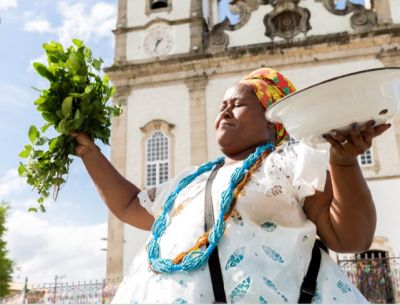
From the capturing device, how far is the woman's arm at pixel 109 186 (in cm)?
249

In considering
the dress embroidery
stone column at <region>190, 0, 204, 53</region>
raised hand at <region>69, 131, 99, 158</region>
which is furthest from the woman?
stone column at <region>190, 0, 204, 53</region>

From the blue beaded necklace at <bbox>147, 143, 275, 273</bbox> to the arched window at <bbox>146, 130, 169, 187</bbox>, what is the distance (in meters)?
13.5

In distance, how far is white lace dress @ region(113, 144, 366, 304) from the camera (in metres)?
1.69

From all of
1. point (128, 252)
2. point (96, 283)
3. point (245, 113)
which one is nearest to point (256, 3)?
point (128, 252)

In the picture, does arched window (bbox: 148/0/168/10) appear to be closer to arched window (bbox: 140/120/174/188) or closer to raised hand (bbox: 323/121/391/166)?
arched window (bbox: 140/120/174/188)

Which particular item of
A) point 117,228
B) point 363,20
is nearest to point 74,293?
point 117,228

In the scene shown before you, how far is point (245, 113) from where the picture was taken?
223 centimetres

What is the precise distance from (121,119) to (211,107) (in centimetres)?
335

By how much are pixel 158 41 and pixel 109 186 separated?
16.0 m

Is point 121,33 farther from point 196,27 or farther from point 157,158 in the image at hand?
point 157,158

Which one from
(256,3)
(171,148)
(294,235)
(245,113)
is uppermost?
(256,3)

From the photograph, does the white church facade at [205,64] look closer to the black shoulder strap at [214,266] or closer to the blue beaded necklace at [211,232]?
the blue beaded necklace at [211,232]

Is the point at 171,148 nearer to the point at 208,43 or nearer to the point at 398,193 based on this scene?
the point at 208,43

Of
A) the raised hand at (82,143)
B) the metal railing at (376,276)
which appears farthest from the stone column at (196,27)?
the raised hand at (82,143)
